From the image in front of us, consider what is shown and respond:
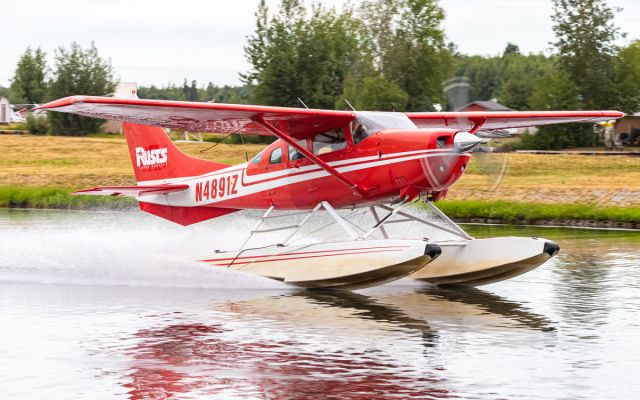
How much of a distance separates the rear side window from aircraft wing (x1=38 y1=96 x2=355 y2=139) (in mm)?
337

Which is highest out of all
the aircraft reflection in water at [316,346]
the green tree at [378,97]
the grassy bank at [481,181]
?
the green tree at [378,97]

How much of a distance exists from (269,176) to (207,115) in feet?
5.42

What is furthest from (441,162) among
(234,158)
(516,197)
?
(234,158)

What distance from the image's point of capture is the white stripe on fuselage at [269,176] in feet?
44.5

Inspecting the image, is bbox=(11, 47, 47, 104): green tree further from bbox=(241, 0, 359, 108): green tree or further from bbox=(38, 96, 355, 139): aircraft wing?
bbox=(38, 96, 355, 139): aircraft wing

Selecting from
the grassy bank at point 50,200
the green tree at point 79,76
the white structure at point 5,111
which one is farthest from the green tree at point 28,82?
the grassy bank at point 50,200

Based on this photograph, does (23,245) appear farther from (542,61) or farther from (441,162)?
(542,61)

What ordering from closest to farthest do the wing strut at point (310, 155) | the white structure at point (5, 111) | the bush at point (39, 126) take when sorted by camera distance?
the wing strut at point (310, 155) < the bush at point (39, 126) < the white structure at point (5, 111)

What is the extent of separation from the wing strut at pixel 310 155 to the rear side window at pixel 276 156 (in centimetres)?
75

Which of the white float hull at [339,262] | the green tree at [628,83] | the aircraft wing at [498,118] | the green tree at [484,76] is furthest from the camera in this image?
the green tree at [484,76]

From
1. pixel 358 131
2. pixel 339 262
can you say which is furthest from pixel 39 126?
pixel 339 262

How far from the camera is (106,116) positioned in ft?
44.7

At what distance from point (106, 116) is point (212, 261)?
2.67 m

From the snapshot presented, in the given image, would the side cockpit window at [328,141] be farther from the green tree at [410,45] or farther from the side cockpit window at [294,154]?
the green tree at [410,45]
